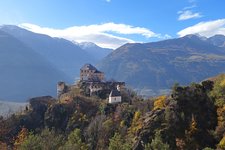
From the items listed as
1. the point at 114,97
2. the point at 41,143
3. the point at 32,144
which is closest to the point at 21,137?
the point at 41,143

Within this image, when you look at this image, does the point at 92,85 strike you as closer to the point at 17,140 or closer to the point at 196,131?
the point at 17,140

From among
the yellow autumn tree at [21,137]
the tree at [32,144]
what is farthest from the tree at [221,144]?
the yellow autumn tree at [21,137]

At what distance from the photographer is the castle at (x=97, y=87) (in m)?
128

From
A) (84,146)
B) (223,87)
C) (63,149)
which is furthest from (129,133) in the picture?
(223,87)

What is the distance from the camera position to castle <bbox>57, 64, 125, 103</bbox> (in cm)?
12825

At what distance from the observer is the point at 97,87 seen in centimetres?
14338

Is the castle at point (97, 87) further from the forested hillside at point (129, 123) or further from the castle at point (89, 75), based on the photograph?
the forested hillside at point (129, 123)

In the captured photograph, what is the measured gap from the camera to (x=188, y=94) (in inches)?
3898

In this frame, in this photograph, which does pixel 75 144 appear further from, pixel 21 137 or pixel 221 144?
pixel 221 144

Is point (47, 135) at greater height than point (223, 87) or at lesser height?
lesser

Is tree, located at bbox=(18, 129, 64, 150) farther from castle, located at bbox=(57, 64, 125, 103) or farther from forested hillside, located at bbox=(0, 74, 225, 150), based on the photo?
castle, located at bbox=(57, 64, 125, 103)

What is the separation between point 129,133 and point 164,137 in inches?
518

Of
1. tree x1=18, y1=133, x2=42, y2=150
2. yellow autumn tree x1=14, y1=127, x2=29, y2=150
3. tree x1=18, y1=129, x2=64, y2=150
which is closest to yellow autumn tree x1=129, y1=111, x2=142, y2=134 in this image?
tree x1=18, y1=129, x2=64, y2=150

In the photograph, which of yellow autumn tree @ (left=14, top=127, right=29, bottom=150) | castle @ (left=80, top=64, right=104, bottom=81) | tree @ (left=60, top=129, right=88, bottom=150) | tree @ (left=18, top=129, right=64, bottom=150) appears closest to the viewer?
tree @ (left=60, top=129, right=88, bottom=150)
